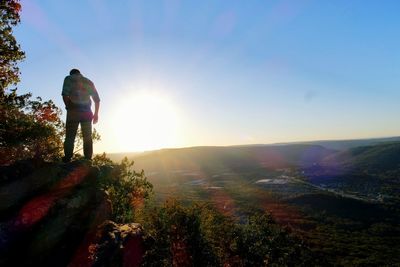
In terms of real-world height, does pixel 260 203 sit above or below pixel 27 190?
below

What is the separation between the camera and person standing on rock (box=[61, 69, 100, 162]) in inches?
A: 561

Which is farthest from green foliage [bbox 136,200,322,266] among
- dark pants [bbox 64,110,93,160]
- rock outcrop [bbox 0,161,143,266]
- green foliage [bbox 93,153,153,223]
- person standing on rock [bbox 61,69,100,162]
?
person standing on rock [bbox 61,69,100,162]

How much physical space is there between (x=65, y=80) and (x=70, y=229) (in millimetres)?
5778

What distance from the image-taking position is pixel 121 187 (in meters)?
19.4

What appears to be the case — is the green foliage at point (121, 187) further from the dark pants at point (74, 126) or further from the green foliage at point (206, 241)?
the green foliage at point (206, 241)

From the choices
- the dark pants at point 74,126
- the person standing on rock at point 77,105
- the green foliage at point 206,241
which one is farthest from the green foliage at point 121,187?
the green foliage at point 206,241

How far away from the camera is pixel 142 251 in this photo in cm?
1343

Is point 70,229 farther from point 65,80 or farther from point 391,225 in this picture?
point 391,225

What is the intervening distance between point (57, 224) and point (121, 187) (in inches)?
298

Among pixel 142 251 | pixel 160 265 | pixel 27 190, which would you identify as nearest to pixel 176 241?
pixel 160 265

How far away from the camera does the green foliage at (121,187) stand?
16.0 metres

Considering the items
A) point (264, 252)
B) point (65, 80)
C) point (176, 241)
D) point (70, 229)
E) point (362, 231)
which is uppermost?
point (65, 80)

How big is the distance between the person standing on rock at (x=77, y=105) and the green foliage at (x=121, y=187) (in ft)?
5.30

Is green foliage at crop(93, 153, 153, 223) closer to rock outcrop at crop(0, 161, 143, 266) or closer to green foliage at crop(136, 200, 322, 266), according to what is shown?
rock outcrop at crop(0, 161, 143, 266)
